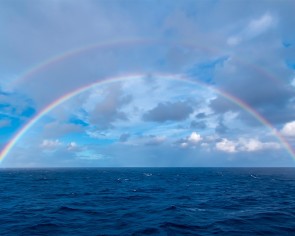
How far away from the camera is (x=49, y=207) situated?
44.2m

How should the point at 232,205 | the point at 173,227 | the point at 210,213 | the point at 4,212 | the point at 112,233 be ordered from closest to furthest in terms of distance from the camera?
the point at 112,233 → the point at 173,227 → the point at 210,213 → the point at 4,212 → the point at 232,205

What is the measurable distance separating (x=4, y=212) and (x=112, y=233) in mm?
22588

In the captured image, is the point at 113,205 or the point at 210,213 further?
the point at 113,205

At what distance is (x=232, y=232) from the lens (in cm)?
2780

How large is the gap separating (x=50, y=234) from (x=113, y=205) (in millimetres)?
18325

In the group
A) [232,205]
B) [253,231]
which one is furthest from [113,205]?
[253,231]

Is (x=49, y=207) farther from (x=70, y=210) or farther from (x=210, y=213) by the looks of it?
(x=210, y=213)

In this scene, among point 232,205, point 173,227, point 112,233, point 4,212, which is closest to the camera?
point 112,233

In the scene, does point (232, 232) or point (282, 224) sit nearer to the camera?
point (232, 232)

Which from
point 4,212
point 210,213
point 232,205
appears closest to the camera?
point 210,213

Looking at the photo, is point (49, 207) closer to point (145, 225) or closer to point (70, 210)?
point (70, 210)

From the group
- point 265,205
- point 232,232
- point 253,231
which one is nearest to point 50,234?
point 232,232

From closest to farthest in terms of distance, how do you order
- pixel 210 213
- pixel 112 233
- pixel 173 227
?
pixel 112 233, pixel 173 227, pixel 210 213

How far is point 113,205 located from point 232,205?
68.8ft
